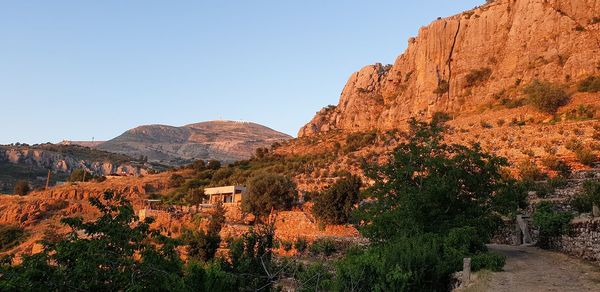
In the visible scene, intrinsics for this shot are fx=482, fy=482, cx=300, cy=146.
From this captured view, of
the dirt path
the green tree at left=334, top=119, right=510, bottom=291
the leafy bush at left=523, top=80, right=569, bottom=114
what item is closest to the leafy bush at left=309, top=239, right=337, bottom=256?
the green tree at left=334, top=119, right=510, bottom=291

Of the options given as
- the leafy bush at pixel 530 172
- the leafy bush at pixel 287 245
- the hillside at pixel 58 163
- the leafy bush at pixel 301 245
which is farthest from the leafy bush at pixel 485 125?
the hillside at pixel 58 163

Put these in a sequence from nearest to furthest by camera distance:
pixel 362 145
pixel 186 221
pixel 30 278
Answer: pixel 30 278, pixel 186 221, pixel 362 145

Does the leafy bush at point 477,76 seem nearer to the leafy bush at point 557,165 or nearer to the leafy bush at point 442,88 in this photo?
the leafy bush at point 442,88

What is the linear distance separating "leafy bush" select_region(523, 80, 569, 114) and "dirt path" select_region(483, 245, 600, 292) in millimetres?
26845

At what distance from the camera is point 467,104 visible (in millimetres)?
50875

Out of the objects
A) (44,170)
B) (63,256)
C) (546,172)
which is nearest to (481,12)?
(546,172)

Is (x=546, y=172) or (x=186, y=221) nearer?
(x=546, y=172)

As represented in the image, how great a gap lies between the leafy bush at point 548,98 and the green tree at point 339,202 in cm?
1946

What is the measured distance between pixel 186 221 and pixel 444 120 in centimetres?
2769

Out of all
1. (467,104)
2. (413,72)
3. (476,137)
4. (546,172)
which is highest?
(413,72)

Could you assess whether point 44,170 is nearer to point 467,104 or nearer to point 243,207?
point 243,207

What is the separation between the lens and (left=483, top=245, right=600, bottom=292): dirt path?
11.4m

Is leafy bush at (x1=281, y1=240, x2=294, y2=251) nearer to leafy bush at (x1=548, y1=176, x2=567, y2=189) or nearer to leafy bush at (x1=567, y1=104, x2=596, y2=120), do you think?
leafy bush at (x1=548, y1=176, x2=567, y2=189)

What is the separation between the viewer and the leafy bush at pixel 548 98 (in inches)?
1545
